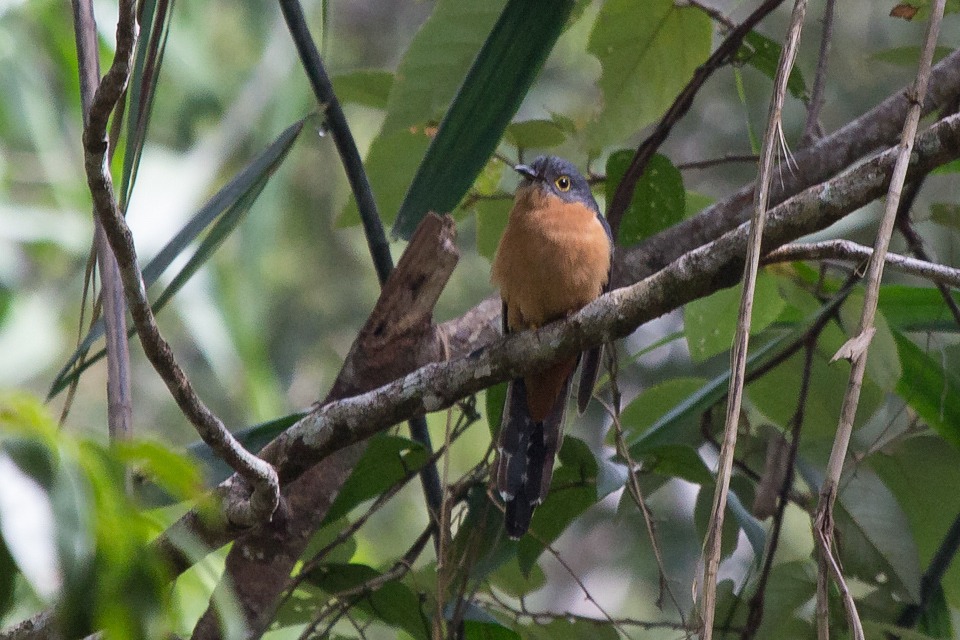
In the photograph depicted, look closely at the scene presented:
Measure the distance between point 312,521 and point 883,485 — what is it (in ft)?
6.07

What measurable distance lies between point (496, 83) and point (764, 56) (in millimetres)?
1402

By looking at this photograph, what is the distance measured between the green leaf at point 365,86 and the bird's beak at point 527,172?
577 millimetres

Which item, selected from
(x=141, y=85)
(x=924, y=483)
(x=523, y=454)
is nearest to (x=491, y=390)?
(x=523, y=454)

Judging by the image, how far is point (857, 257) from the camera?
2387 millimetres

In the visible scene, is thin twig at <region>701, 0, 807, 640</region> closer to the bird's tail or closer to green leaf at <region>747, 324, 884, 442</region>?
the bird's tail

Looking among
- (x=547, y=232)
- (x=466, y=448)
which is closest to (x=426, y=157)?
(x=547, y=232)

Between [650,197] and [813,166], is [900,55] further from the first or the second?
[650,197]

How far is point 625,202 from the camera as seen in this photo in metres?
3.67

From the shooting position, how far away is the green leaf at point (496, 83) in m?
2.73

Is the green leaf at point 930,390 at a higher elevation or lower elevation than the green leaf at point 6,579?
higher

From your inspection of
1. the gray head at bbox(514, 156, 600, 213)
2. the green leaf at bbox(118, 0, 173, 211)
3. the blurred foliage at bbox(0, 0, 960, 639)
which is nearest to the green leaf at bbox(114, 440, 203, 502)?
the blurred foliage at bbox(0, 0, 960, 639)

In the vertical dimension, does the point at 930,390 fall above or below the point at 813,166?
below

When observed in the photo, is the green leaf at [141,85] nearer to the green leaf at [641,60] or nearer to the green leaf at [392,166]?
the green leaf at [392,166]

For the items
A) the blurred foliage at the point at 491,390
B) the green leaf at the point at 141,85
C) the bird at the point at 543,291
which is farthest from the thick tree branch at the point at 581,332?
the green leaf at the point at 141,85
